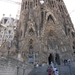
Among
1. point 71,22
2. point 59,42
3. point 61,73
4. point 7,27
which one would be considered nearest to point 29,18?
point 59,42

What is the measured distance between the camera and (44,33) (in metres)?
32.6

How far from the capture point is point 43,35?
3212 centimetres

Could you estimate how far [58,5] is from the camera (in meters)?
41.3

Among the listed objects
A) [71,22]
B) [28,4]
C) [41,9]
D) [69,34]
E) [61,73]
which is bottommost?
[61,73]

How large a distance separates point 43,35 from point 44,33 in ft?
2.39

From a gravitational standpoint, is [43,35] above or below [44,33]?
below

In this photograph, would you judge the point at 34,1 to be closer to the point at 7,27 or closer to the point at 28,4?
the point at 28,4

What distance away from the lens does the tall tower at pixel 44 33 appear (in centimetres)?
3080

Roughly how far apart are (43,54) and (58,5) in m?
18.5

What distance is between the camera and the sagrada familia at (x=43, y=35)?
30.7 metres

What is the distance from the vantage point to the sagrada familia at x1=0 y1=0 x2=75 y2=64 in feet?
101

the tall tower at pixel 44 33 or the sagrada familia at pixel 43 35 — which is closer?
the sagrada familia at pixel 43 35

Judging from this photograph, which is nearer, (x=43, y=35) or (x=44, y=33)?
(x=43, y=35)

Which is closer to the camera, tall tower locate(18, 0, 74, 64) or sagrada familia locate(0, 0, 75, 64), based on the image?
sagrada familia locate(0, 0, 75, 64)
